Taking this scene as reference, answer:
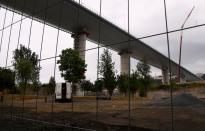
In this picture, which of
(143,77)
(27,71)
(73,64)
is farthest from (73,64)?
(143,77)

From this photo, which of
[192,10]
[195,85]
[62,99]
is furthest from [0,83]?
[195,85]

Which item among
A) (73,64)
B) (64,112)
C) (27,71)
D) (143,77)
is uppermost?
(73,64)

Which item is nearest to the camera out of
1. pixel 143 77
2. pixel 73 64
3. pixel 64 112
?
pixel 64 112

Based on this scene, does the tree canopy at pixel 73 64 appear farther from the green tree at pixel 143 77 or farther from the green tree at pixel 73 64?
the green tree at pixel 143 77

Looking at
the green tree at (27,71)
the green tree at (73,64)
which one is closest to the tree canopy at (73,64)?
the green tree at (73,64)

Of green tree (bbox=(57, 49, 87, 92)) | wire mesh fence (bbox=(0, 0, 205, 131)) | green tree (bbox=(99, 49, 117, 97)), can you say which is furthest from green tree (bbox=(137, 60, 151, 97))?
wire mesh fence (bbox=(0, 0, 205, 131))

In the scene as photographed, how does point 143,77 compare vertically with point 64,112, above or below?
above

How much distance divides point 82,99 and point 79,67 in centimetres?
493

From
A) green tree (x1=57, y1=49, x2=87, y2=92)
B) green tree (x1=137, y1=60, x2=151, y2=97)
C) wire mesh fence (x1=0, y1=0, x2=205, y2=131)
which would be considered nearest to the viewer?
wire mesh fence (x1=0, y1=0, x2=205, y2=131)

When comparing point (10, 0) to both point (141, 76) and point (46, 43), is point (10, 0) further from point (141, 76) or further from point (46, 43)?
point (141, 76)

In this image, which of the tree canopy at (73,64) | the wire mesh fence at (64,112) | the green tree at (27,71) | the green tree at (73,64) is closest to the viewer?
the wire mesh fence at (64,112)

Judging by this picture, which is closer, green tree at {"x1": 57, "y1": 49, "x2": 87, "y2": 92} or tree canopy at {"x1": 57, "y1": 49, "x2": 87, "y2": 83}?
green tree at {"x1": 57, "y1": 49, "x2": 87, "y2": 92}

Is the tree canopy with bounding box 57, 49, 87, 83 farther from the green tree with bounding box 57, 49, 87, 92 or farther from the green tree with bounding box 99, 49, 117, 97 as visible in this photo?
the green tree with bounding box 99, 49, 117, 97

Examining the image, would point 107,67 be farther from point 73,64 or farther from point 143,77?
point 143,77
